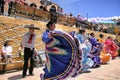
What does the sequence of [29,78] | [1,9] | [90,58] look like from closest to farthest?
[29,78] < [90,58] < [1,9]

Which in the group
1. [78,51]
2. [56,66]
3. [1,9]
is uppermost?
[1,9]

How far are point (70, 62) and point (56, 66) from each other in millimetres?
333

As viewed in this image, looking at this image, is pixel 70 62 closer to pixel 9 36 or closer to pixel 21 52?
pixel 21 52

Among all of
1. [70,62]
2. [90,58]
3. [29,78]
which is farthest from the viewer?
[90,58]

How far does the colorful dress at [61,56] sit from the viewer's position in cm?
524

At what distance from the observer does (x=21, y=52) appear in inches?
380

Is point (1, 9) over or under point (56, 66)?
over

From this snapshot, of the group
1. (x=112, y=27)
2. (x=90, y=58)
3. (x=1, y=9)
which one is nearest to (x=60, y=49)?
(x=90, y=58)

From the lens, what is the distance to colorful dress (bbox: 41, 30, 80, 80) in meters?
5.24

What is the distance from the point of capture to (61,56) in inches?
211

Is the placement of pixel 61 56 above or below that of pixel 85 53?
above

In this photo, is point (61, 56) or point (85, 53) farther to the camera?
point (85, 53)

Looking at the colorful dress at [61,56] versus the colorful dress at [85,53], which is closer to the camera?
the colorful dress at [61,56]

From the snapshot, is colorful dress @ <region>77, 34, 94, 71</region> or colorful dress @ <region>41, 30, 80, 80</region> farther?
colorful dress @ <region>77, 34, 94, 71</region>
